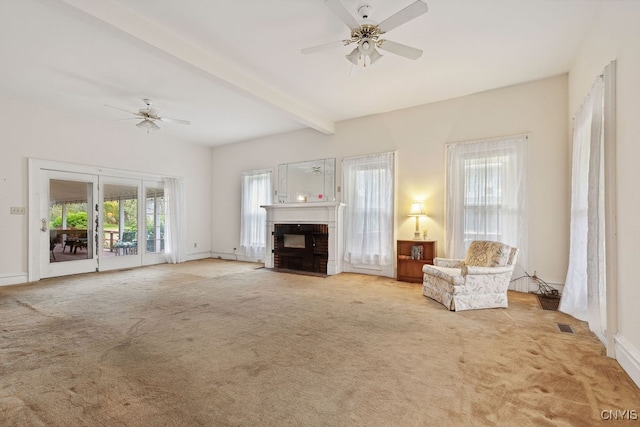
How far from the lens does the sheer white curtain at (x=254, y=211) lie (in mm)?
7246

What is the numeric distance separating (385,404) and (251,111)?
5.18 meters

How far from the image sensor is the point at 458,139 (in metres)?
5.03

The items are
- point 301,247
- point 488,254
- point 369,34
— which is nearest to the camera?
point 369,34

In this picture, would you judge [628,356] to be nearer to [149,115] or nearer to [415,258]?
[415,258]

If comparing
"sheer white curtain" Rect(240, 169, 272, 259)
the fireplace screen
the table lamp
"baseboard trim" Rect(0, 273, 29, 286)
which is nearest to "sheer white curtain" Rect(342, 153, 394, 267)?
the table lamp

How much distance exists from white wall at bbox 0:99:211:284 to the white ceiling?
39 cm

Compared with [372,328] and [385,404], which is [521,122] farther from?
[385,404]

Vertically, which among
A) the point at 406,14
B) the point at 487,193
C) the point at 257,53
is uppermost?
the point at 257,53

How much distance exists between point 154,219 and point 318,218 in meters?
4.28

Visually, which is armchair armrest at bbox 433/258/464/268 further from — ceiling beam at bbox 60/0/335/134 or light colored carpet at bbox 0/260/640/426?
ceiling beam at bbox 60/0/335/134

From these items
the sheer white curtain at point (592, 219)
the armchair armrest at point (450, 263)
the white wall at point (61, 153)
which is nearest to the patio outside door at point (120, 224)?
the white wall at point (61, 153)

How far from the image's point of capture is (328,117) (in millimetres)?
6027

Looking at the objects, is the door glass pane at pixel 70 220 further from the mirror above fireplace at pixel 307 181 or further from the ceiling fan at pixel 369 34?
the ceiling fan at pixel 369 34

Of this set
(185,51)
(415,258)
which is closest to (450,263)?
(415,258)
